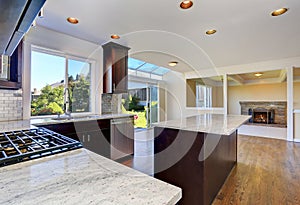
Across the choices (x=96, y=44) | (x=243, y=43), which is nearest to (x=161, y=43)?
(x=96, y=44)

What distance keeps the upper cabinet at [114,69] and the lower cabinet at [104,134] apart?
0.76 meters

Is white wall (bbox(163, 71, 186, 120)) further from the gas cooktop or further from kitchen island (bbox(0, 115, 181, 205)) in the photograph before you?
kitchen island (bbox(0, 115, 181, 205))

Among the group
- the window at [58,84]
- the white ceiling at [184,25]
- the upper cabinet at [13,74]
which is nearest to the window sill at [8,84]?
the upper cabinet at [13,74]

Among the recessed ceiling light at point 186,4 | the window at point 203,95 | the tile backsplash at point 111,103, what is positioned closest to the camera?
the recessed ceiling light at point 186,4

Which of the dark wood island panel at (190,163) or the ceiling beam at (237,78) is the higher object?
the ceiling beam at (237,78)

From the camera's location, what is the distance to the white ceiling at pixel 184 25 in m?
2.34

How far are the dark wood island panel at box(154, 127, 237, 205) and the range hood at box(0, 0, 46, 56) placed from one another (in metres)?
1.61

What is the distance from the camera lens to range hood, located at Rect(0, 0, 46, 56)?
576 mm

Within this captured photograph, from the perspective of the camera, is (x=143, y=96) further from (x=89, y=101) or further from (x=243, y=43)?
(x=243, y=43)

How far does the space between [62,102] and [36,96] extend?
44 cm

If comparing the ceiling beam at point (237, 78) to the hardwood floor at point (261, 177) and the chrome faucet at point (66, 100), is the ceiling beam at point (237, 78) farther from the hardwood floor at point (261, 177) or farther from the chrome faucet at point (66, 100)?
the chrome faucet at point (66, 100)

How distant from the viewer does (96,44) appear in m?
3.74

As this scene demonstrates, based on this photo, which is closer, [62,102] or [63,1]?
[63,1]

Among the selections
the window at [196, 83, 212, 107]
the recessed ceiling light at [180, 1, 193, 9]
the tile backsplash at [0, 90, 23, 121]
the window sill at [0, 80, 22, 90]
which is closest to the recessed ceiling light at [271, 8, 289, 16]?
the recessed ceiling light at [180, 1, 193, 9]
